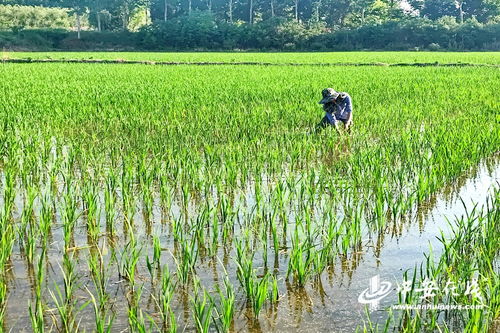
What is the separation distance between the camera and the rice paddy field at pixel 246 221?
2740 mm

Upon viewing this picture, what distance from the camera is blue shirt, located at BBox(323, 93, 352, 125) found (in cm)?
730

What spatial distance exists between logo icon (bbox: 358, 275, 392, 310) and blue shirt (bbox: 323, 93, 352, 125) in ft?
14.0

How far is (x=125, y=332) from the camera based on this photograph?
2643 millimetres

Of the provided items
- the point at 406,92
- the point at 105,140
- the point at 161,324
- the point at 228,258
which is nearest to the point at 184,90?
the point at 406,92

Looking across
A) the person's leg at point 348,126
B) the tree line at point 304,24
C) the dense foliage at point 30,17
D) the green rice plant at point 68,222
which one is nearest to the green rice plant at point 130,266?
the green rice plant at point 68,222

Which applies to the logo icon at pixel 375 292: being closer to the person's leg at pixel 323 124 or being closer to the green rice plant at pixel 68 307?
the green rice plant at pixel 68 307

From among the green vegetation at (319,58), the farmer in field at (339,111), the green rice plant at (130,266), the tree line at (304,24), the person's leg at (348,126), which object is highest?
the tree line at (304,24)

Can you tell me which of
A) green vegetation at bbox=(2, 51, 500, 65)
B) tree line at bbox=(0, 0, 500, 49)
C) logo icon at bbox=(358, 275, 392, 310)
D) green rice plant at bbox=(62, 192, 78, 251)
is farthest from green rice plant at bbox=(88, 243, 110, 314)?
tree line at bbox=(0, 0, 500, 49)

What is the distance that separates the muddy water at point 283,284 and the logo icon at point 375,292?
32 millimetres

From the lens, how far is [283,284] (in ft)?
10.3

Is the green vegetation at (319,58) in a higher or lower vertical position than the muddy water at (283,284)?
higher

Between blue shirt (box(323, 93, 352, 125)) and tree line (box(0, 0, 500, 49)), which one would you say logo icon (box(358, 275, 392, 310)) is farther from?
tree line (box(0, 0, 500, 49))

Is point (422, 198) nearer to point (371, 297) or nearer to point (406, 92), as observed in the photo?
point (371, 297)

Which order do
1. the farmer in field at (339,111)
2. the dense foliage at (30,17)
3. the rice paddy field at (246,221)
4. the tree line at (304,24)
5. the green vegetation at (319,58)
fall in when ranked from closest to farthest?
the rice paddy field at (246,221) → the farmer in field at (339,111) → the green vegetation at (319,58) → the tree line at (304,24) → the dense foliage at (30,17)
